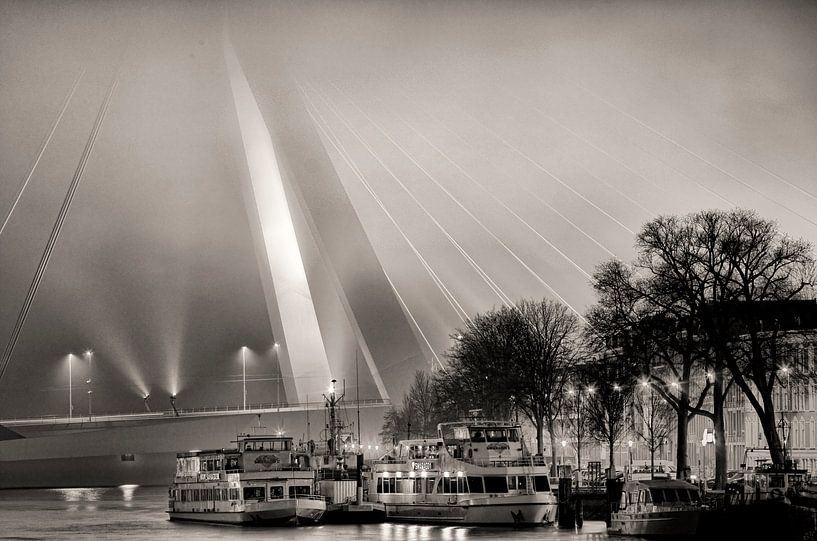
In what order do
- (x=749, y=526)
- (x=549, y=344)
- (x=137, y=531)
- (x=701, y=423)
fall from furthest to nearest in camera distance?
1. (x=701, y=423)
2. (x=549, y=344)
3. (x=137, y=531)
4. (x=749, y=526)

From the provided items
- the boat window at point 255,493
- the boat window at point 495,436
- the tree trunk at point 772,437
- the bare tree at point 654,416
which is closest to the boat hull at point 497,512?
the boat window at point 495,436

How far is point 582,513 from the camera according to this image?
183ft

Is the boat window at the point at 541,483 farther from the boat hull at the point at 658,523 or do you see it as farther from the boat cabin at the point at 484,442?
the boat hull at the point at 658,523

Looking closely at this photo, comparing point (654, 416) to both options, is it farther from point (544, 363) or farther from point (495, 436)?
point (495, 436)

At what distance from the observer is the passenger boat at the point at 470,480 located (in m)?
54.6

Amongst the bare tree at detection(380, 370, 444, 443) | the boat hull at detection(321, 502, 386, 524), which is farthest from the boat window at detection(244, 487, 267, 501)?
the bare tree at detection(380, 370, 444, 443)

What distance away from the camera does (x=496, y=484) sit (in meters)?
55.4

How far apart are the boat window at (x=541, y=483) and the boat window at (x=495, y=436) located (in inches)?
113

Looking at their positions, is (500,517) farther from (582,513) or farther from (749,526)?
(749,526)

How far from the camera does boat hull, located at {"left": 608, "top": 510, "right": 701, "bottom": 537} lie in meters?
44.7

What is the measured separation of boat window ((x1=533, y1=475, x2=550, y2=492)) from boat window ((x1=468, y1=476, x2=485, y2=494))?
2.25 m

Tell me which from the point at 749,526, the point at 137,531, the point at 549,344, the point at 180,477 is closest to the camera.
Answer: the point at 749,526

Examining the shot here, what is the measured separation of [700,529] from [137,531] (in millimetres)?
24384

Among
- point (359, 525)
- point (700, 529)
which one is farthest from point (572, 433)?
point (700, 529)
